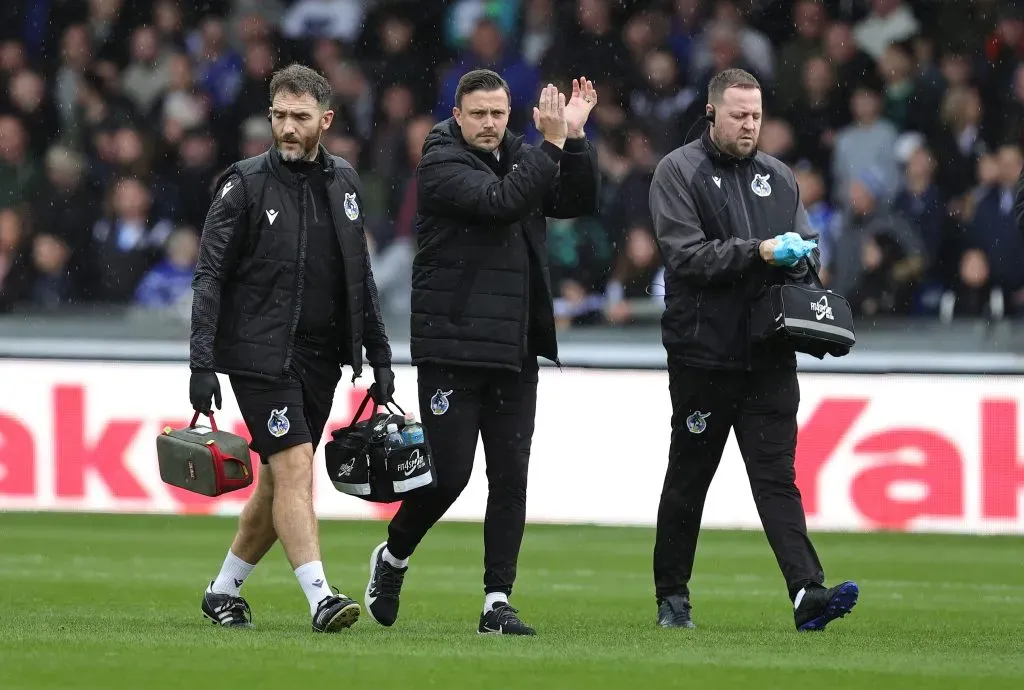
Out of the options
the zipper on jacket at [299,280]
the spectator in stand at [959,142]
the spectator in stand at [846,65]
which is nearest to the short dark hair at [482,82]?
the zipper on jacket at [299,280]

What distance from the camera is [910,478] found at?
38.7 feet

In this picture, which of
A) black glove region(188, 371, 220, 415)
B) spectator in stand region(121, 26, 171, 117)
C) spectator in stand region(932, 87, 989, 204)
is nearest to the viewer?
black glove region(188, 371, 220, 415)

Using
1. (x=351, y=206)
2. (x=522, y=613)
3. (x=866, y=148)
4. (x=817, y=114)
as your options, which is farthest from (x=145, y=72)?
(x=351, y=206)

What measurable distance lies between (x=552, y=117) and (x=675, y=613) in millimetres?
2065

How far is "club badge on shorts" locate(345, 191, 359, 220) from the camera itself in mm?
7309

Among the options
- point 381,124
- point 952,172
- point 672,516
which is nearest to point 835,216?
point 952,172

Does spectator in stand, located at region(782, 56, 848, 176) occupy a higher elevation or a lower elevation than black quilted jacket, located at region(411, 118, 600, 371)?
higher

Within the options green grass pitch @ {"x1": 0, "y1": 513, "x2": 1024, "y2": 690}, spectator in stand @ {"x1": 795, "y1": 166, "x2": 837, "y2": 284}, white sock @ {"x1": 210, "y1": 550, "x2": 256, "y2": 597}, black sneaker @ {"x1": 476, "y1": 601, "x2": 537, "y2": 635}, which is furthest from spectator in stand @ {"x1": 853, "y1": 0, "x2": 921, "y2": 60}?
white sock @ {"x1": 210, "y1": 550, "x2": 256, "y2": 597}

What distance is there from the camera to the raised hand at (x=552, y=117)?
7.13m

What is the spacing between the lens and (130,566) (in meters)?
10.1

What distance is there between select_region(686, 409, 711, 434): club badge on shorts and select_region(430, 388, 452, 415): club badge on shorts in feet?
3.35

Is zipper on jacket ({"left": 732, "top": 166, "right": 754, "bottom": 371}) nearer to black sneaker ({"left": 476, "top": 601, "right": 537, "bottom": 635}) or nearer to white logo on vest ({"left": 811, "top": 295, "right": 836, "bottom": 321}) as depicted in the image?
white logo on vest ({"left": 811, "top": 295, "right": 836, "bottom": 321})

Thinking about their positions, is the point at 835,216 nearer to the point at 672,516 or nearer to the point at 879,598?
the point at 879,598

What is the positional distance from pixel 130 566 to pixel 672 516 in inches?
139
